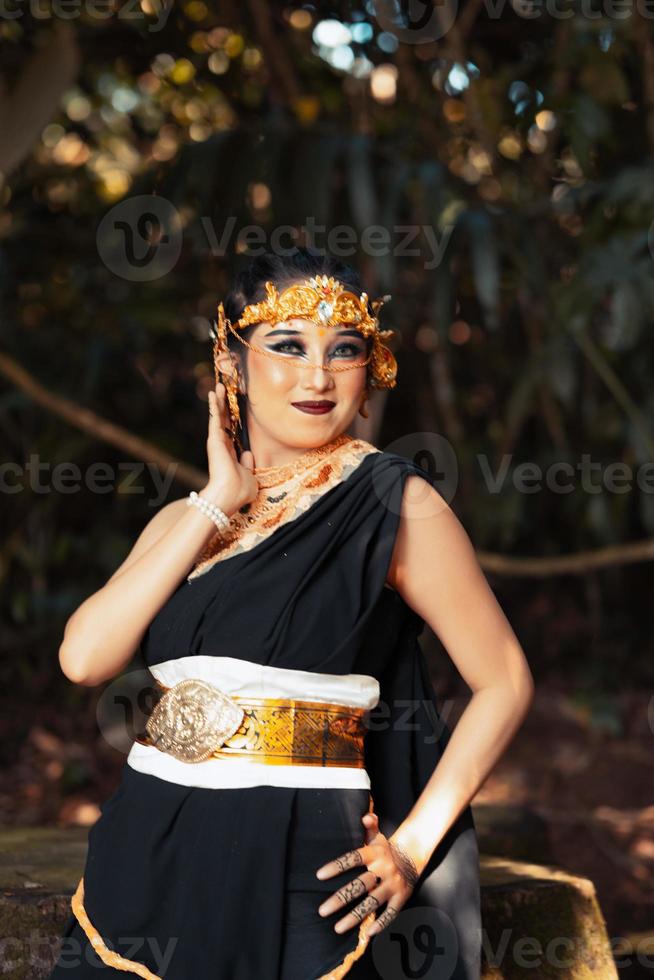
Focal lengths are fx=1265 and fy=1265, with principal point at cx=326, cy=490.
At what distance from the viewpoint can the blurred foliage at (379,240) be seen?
3953 mm

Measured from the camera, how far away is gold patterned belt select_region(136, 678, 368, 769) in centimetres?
191

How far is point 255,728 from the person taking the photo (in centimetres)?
191

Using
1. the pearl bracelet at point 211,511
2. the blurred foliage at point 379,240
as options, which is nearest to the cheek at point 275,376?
the pearl bracelet at point 211,511

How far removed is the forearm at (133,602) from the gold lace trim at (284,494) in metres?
0.07

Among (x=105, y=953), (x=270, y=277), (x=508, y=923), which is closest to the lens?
(x=105, y=953)

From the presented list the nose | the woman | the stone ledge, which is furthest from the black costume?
the stone ledge

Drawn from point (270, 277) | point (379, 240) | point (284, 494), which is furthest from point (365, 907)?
point (379, 240)

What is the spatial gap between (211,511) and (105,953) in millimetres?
685

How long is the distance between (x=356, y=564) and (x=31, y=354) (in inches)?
138

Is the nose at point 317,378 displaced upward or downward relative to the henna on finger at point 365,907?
upward

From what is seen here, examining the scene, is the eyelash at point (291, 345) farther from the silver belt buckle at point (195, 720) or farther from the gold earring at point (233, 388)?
the silver belt buckle at point (195, 720)

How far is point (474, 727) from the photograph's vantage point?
1971 mm

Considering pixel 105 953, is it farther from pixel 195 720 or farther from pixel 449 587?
pixel 449 587

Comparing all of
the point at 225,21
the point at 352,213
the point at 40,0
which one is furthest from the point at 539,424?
the point at 40,0
